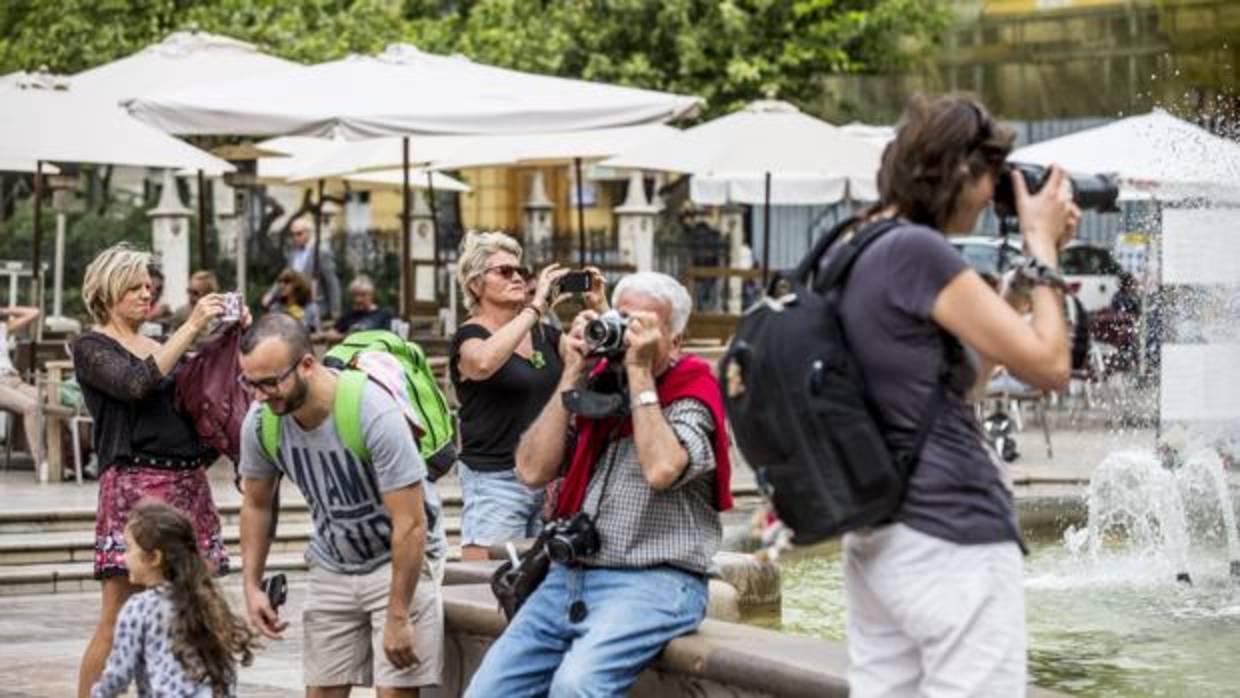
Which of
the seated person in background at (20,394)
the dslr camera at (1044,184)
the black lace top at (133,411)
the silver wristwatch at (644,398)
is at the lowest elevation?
the seated person in background at (20,394)

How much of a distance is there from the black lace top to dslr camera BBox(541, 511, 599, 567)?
7.41ft

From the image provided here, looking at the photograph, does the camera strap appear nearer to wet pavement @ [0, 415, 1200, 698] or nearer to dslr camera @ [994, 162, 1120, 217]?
dslr camera @ [994, 162, 1120, 217]

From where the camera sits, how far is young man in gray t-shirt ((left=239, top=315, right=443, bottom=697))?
24.2 ft

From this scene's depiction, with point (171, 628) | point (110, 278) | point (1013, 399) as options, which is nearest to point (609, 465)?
point (171, 628)

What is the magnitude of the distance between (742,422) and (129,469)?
12.9ft

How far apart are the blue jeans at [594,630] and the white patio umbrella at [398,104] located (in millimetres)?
11749

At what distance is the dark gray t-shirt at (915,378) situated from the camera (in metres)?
5.42

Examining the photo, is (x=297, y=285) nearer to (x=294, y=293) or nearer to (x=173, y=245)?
(x=294, y=293)

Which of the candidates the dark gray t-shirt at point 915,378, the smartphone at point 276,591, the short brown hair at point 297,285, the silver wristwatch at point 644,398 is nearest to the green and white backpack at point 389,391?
the smartphone at point 276,591

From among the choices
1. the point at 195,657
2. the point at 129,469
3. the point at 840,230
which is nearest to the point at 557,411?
the point at 195,657

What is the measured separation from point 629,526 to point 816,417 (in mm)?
1731

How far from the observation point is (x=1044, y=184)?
572 centimetres

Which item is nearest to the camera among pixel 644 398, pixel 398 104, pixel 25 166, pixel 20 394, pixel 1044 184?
pixel 1044 184

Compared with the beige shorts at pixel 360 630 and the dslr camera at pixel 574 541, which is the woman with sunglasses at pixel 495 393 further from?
the dslr camera at pixel 574 541
